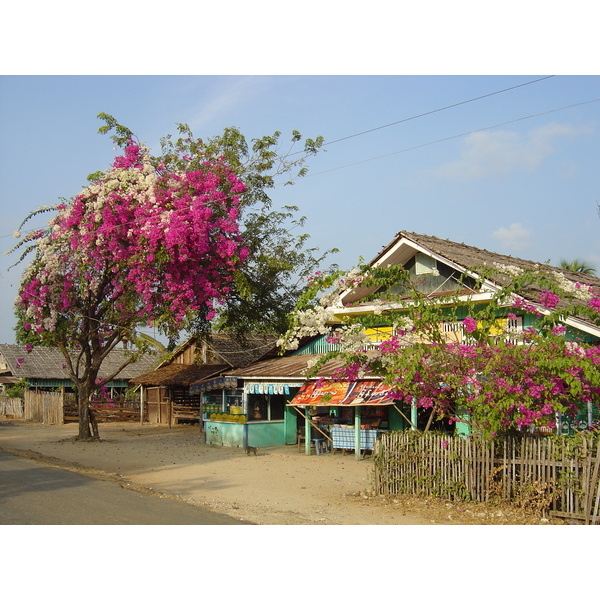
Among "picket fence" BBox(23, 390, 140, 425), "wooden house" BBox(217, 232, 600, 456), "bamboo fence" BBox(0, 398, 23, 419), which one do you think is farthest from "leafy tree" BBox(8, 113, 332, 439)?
"bamboo fence" BBox(0, 398, 23, 419)

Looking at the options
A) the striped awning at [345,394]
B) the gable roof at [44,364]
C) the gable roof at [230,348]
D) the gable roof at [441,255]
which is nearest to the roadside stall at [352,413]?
the striped awning at [345,394]

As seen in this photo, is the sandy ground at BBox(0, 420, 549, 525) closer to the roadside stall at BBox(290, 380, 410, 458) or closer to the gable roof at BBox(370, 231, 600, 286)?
the roadside stall at BBox(290, 380, 410, 458)

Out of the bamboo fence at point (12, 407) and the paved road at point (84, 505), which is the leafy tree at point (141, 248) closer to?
the paved road at point (84, 505)

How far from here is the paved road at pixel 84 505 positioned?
9117 millimetres

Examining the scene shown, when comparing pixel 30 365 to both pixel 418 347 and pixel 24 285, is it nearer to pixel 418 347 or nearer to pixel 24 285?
pixel 24 285

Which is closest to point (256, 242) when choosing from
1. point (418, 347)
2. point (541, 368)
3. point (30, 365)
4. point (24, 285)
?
point (24, 285)

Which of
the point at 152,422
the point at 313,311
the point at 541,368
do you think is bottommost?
the point at 152,422

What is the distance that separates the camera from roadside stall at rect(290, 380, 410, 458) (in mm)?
17594

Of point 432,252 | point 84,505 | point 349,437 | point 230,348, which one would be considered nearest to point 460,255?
point 432,252

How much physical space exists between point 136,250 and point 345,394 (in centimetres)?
740

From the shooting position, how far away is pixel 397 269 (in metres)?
11.7

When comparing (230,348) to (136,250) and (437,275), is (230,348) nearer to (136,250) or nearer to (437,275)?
(136,250)

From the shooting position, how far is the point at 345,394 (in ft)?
59.5

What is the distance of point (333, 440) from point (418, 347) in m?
9.22
